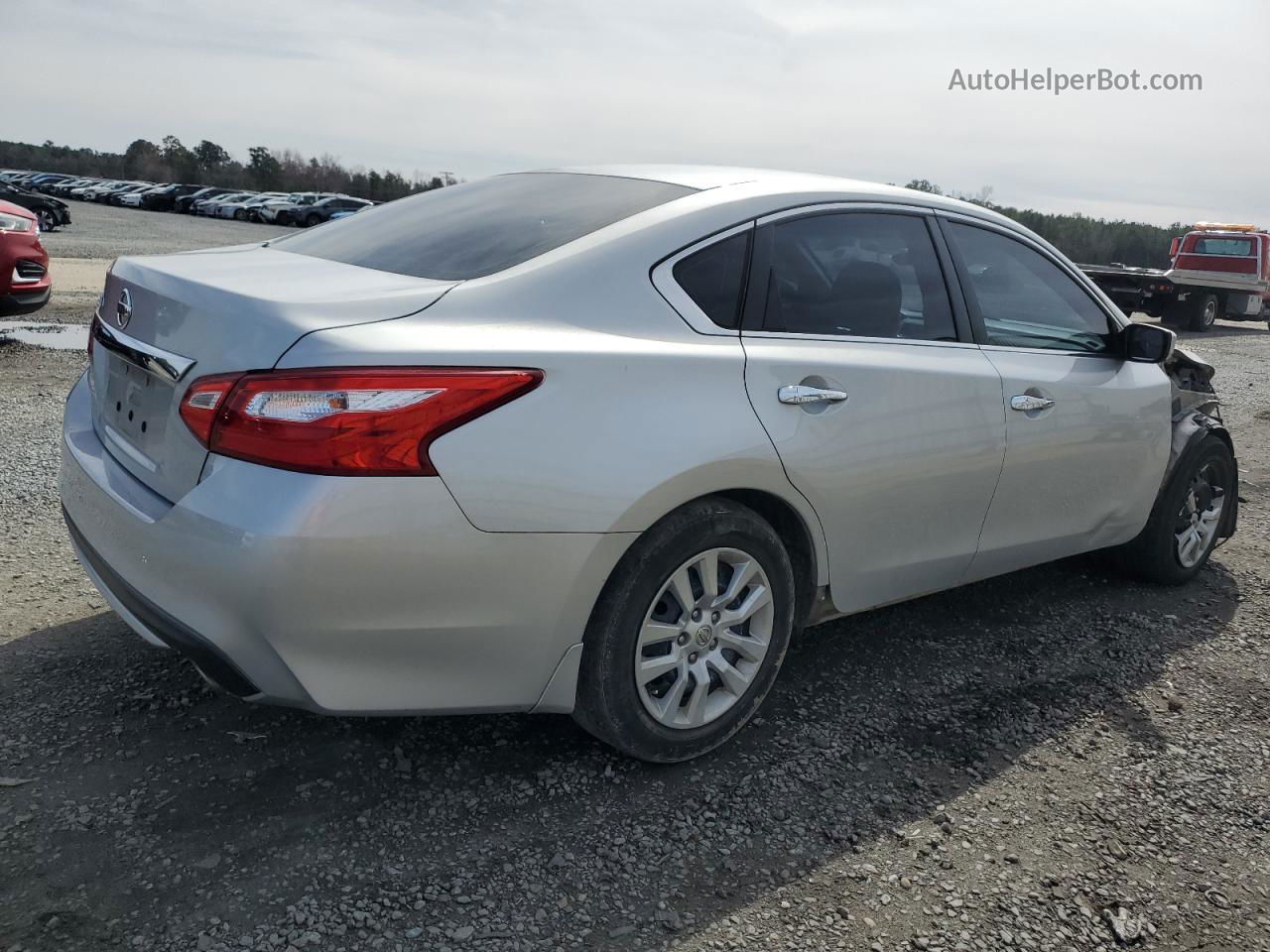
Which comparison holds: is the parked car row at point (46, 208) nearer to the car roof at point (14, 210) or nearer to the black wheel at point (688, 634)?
the car roof at point (14, 210)

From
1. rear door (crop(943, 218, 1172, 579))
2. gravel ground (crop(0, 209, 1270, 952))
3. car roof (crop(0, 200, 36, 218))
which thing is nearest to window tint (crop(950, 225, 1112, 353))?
rear door (crop(943, 218, 1172, 579))

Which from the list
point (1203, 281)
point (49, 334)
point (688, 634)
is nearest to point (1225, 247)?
point (1203, 281)

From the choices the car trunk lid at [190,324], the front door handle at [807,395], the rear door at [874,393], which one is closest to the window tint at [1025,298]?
the rear door at [874,393]

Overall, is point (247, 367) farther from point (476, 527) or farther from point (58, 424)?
point (58, 424)

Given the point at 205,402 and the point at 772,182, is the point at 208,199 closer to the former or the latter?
the point at 772,182

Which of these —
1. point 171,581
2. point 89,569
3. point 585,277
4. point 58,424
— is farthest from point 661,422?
point 58,424

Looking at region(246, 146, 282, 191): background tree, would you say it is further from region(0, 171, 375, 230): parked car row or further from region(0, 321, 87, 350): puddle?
region(0, 321, 87, 350): puddle

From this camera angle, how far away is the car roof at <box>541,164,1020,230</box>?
10.9ft

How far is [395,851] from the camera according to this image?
2.61 metres

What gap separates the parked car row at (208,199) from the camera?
152 ft

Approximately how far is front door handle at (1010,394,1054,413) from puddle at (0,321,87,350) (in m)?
7.82

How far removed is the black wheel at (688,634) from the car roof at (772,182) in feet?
3.33

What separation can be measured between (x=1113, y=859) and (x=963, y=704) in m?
0.85

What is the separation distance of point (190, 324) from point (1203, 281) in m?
22.9
